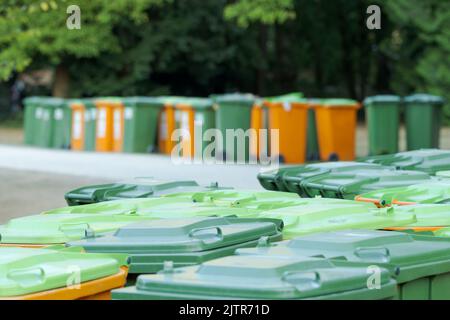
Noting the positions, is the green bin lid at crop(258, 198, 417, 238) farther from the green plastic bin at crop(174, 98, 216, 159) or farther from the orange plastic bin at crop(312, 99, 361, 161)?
the green plastic bin at crop(174, 98, 216, 159)

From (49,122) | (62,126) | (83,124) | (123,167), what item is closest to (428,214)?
(123,167)

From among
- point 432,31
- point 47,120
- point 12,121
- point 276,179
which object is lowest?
point 12,121

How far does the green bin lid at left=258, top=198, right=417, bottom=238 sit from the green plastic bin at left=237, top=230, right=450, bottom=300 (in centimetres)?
50

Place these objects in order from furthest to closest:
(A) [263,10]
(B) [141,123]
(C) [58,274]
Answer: (B) [141,123] → (A) [263,10] → (C) [58,274]

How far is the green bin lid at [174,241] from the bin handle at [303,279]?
0.76m

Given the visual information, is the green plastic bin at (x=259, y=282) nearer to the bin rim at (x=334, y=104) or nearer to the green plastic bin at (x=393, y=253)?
the green plastic bin at (x=393, y=253)

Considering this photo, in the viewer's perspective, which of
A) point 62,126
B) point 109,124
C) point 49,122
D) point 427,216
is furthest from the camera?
point 49,122

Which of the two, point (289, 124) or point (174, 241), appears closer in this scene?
point (174, 241)

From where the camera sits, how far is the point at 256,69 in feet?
121

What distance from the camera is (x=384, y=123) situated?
58.7 feet

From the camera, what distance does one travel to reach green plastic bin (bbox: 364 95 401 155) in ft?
58.5

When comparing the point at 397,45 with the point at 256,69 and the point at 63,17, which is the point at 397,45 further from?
the point at 63,17

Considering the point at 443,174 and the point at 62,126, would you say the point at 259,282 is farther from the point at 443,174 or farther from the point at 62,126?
the point at 62,126

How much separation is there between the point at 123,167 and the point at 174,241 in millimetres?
12886
